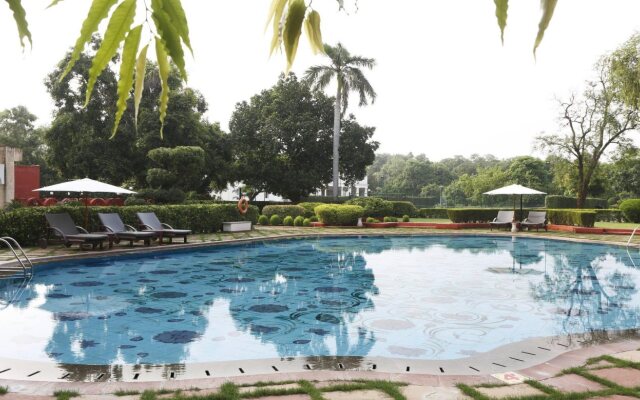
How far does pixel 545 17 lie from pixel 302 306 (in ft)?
28.3

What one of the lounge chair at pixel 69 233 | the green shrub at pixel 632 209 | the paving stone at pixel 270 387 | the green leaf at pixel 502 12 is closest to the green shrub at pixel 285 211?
the lounge chair at pixel 69 233

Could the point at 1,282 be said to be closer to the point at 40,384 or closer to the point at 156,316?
the point at 156,316

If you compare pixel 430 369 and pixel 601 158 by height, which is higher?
pixel 601 158

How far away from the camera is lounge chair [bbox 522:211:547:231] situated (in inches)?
938

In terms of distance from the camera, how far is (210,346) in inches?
261

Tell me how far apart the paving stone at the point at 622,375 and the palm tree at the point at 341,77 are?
27054mm

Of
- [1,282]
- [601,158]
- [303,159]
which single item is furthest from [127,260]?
[601,158]

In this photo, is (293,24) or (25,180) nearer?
(293,24)

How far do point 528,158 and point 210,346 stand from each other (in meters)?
52.3

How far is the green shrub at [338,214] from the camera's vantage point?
25609 mm

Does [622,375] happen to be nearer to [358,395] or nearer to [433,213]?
[358,395]

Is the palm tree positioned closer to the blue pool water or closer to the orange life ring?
the orange life ring

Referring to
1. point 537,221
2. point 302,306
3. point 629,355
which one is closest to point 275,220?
point 537,221

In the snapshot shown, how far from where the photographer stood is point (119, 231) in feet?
51.3
